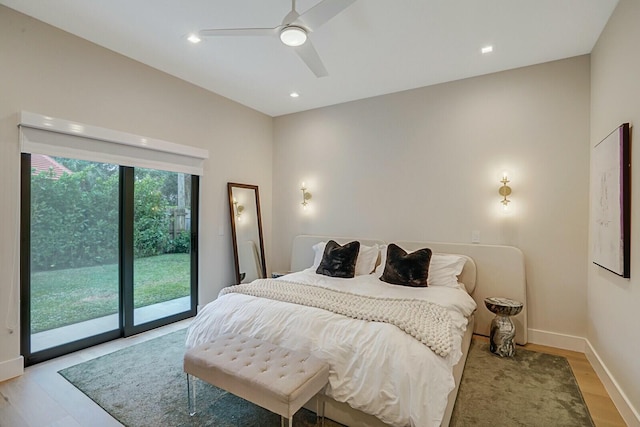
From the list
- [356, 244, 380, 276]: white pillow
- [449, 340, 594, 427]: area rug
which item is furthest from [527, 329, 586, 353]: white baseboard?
[356, 244, 380, 276]: white pillow

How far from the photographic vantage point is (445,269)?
3.59 meters

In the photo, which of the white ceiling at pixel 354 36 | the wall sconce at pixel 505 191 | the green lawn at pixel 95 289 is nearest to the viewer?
the white ceiling at pixel 354 36

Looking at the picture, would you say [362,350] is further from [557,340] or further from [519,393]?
[557,340]

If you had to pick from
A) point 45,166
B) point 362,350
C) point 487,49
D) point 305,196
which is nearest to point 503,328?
point 362,350

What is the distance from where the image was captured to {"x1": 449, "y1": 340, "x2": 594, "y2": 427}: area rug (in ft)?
7.34

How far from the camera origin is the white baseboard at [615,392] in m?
2.13

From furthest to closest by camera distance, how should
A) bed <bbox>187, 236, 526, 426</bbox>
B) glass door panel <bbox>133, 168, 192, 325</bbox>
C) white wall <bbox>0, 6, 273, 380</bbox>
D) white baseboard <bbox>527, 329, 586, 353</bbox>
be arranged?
1. glass door panel <bbox>133, 168, 192, 325</bbox>
2. white baseboard <bbox>527, 329, 586, 353</bbox>
3. white wall <bbox>0, 6, 273, 380</bbox>
4. bed <bbox>187, 236, 526, 426</bbox>

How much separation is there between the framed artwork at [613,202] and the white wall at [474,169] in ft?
1.41

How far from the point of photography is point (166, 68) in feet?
12.4

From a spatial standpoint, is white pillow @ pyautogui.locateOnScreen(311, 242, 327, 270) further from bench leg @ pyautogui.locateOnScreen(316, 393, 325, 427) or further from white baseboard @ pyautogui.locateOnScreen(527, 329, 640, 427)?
white baseboard @ pyautogui.locateOnScreen(527, 329, 640, 427)

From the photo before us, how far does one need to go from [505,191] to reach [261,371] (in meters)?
3.23

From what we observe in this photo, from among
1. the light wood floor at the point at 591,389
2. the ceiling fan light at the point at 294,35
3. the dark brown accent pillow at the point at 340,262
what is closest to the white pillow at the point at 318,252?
the dark brown accent pillow at the point at 340,262

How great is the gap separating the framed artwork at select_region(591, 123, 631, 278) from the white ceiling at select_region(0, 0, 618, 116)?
1.12m

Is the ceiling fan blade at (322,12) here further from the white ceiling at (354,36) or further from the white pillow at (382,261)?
the white pillow at (382,261)
